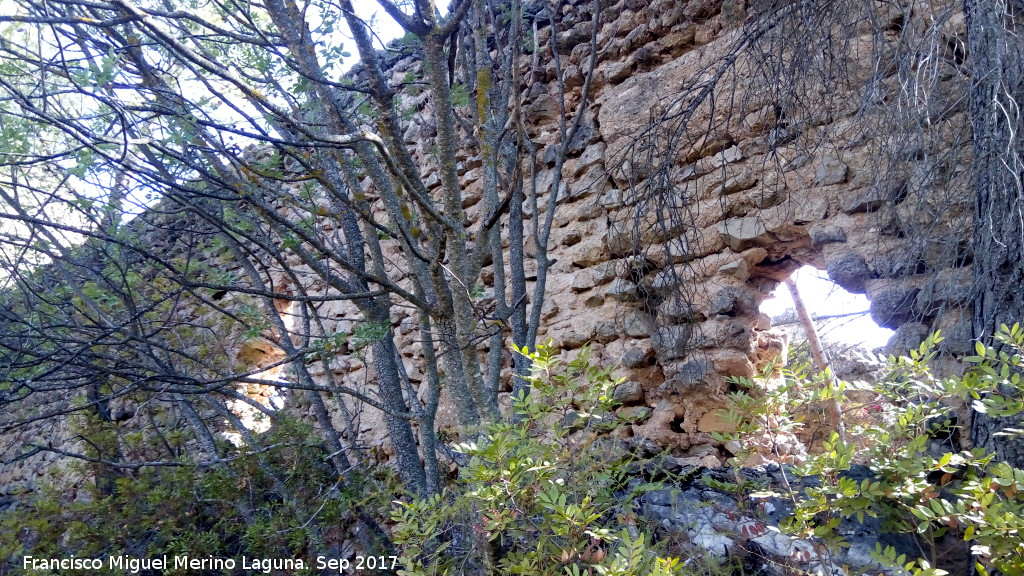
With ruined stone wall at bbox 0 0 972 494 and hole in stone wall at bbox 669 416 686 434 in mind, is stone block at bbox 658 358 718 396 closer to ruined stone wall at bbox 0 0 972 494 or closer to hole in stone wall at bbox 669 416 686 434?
ruined stone wall at bbox 0 0 972 494

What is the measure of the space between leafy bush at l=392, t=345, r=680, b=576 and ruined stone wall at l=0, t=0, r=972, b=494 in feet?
2.71

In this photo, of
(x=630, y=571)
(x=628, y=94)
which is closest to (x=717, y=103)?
(x=628, y=94)

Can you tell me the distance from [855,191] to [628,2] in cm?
184

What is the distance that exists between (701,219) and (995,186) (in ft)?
5.15

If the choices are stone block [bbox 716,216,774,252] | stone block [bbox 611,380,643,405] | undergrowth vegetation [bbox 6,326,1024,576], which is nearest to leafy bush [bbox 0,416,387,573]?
undergrowth vegetation [bbox 6,326,1024,576]

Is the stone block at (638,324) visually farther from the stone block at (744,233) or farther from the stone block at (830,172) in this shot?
the stone block at (830,172)

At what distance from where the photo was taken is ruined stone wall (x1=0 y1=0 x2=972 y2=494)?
2.60 meters

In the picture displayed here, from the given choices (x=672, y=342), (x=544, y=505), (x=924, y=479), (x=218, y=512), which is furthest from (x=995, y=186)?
(x=218, y=512)

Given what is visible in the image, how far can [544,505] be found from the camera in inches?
66.5

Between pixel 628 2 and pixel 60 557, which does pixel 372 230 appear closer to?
pixel 628 2

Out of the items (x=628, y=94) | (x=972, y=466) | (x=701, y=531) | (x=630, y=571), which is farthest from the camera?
(x=628, y=94)

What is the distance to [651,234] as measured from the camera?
344 centimetres

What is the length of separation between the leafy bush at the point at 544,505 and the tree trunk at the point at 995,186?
1069mm

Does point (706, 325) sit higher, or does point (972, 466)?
point (706, 325)
